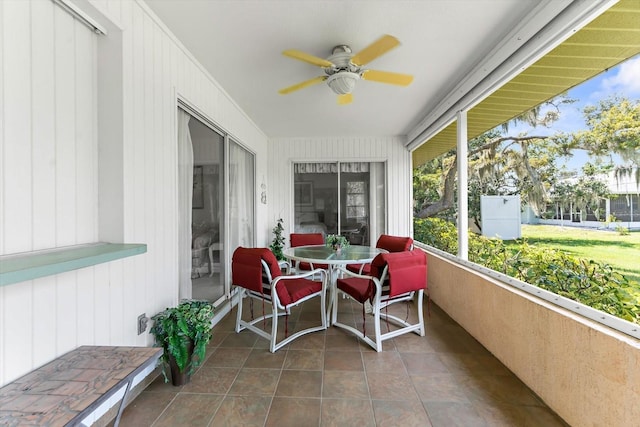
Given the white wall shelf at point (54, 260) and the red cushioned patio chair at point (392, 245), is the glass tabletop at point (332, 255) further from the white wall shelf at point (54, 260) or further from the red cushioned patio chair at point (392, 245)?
the white wall shelf at point (54, 260)

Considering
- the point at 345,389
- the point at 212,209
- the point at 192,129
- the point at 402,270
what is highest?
the point at 192,129

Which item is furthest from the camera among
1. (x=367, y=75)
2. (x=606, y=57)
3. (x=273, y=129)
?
(x=273, y=129)

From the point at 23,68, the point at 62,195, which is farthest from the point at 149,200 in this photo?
the point at 23,68

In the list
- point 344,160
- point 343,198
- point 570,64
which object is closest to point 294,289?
point 570,64

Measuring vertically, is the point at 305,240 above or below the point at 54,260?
below

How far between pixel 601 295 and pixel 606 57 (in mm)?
1517

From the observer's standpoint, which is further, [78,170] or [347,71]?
[347,71]

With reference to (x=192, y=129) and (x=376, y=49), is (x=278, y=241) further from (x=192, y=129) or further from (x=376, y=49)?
(x=376, y=49)

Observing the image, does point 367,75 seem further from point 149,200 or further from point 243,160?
point 243,160

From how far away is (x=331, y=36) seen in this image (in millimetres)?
2146

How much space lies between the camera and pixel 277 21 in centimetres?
198

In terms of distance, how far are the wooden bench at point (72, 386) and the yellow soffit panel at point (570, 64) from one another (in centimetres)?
309

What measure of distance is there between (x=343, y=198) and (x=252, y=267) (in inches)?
124

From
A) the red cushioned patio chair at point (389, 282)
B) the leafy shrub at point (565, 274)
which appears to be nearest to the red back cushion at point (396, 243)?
the leafy shrub at point (565, 274)
